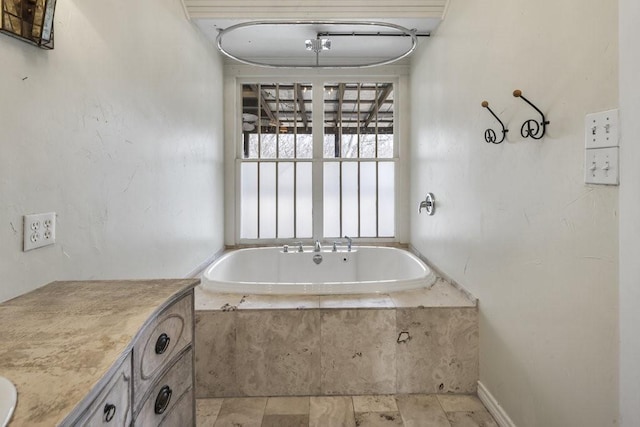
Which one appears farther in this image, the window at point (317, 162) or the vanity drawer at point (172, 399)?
the window at point (317, 162)

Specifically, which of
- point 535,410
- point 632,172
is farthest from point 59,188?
point 535,410

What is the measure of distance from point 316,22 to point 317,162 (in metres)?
1.35

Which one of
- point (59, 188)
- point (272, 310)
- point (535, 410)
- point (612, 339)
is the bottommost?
point (535, 410)

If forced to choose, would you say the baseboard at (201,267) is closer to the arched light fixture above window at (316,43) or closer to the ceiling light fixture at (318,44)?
the arched light fixture above window at (316,43)

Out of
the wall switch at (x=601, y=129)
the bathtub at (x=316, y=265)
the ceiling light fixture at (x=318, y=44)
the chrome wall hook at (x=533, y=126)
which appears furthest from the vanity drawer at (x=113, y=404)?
the ceiling light fixture at (x=318, y=44)

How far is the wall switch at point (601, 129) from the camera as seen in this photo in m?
0.91

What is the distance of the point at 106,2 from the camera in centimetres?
140

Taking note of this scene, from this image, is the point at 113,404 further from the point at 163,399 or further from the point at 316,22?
the point at 316,22

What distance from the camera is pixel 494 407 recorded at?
64.7 inches

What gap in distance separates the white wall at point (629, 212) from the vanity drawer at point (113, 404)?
119 centimetres

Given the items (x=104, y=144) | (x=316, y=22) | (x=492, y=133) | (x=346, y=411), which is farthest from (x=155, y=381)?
(x=316, y=22)

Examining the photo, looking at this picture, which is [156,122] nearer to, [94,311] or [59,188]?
[59,188]

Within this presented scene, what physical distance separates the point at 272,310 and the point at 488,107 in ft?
4.75

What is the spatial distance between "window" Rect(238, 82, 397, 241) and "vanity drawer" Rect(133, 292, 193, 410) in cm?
226
